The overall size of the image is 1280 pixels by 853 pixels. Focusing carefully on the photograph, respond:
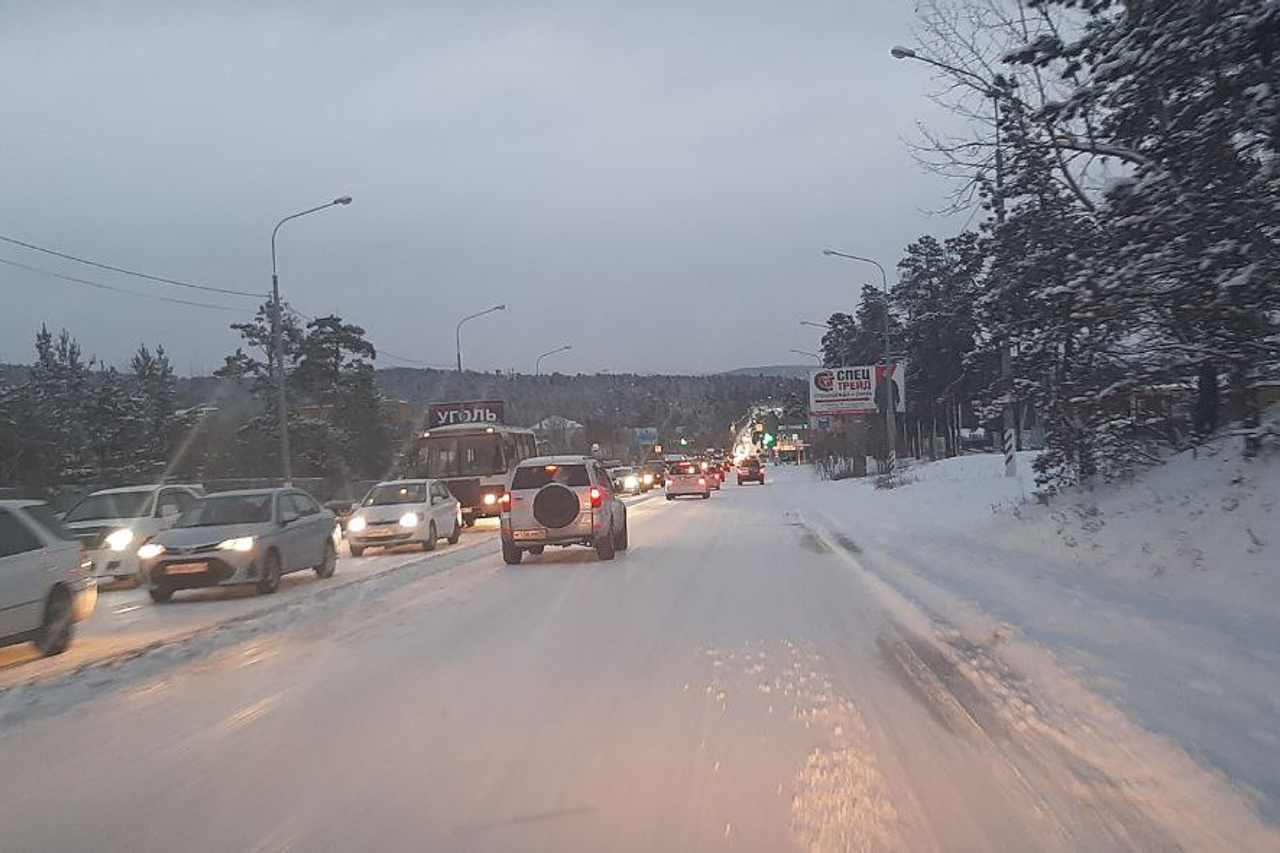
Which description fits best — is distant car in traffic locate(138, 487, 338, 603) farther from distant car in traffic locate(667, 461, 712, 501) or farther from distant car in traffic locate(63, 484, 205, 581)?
distant car in traffic locate(667, 461, 712, 501)

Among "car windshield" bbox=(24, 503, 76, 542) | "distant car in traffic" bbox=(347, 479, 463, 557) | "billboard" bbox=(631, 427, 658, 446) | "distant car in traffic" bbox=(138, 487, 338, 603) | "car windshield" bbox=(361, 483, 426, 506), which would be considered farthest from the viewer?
"billboard" bbox=(631, 427, 658, 446)

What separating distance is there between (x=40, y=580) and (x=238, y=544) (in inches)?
175

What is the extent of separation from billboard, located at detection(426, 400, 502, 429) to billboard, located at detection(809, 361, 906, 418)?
21116mm

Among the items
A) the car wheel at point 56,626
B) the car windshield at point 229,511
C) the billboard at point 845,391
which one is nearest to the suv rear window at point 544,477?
the car windshield at point 229,511

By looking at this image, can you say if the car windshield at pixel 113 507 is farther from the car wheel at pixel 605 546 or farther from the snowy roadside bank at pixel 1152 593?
the snowy roadside bank at pixel 1152 593

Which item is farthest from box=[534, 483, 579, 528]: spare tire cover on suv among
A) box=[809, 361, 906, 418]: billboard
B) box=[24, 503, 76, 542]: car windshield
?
box=[809, 361, 906, 418]: billboard

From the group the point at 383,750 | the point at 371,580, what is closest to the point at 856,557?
the point at 371,580

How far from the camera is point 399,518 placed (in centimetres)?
2280

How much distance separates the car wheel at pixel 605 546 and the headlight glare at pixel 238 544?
5988 millimetres

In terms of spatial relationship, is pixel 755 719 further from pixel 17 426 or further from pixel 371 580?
pixel 17 426

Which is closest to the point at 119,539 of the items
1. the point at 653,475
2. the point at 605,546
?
the point at 605,546

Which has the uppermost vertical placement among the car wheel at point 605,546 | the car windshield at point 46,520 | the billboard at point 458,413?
the billboard at point 458,413

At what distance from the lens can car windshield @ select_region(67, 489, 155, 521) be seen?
60.5 feet

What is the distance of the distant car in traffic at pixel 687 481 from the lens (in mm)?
51844
